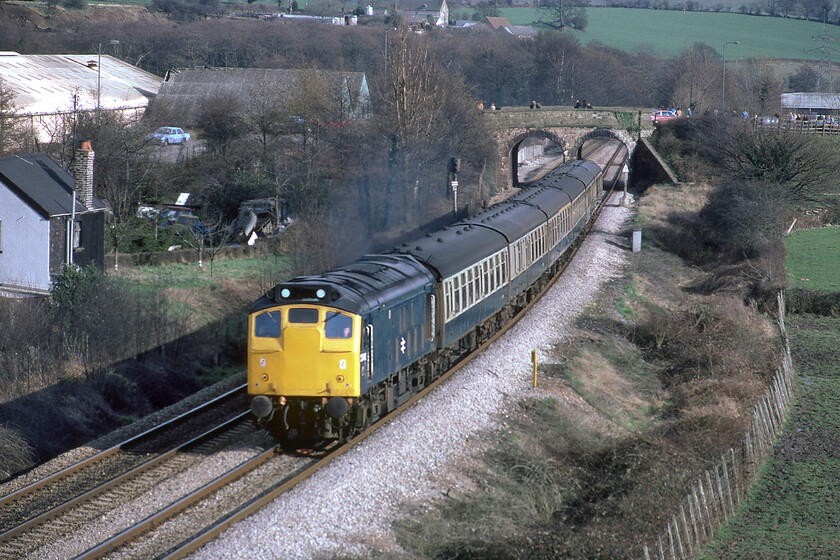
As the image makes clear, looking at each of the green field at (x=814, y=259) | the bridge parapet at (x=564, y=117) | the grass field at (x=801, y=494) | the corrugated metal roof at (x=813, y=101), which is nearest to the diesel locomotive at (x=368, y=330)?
the grass field at (x=801, y=494)

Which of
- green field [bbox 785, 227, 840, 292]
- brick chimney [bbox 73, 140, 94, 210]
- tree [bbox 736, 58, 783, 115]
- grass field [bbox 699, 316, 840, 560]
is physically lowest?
grass field [bbox 699, 316, 840, 560]

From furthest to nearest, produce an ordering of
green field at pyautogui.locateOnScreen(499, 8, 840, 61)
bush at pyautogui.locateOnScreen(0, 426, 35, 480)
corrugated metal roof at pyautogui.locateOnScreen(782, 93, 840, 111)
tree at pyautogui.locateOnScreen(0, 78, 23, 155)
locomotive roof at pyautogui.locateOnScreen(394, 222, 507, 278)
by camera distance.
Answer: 1. green field at pyautogui.locateOnScreen(499, 8, 840, 61)
2. corrugated metal roof at pyautogui.locateOnScreen(782, 93, 840, 111)
3. tree at pyautogui.locateOnScreen(0, 78, 23, 155)
4. locomotive roof at pyautogui.locateOnScreen(394, 222, 507, 278)
5. bush at pyautogui.locateOnScreen(0, 426, 35, 480)

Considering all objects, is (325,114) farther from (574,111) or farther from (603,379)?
(603,379)

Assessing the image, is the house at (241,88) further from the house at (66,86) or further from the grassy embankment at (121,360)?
the grassy embankment at (121,360)

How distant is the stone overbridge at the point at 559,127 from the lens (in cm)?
6044

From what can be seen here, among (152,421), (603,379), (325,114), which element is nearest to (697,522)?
(603,379)

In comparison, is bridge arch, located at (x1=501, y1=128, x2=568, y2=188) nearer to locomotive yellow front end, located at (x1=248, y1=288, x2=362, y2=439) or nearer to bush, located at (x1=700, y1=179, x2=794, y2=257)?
bush, located at (x1=700, y1=179, x2=794, y2=257)

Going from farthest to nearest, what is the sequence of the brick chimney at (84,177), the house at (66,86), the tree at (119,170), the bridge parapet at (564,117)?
the bridge parapet at (564,117), the house at (66,86), the tree at (119,170), the brick chimney at (84,177)

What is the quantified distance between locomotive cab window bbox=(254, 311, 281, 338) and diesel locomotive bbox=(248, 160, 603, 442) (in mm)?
16

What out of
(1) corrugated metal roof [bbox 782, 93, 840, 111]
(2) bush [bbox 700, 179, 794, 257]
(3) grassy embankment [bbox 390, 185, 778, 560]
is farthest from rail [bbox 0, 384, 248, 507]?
(1) corrugated metal roof [bbox 782, 93, 840, 111]

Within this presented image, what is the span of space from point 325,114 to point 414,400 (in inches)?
1441

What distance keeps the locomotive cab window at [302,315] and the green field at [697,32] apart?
12303 centimetres

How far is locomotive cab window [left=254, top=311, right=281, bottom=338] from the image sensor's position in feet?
46.2

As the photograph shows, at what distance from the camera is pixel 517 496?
14.2 meters
